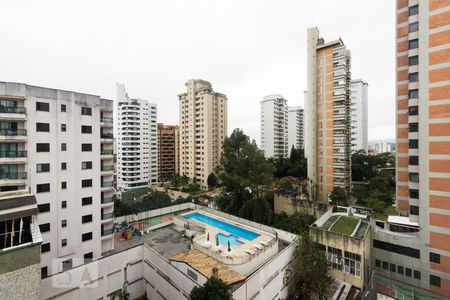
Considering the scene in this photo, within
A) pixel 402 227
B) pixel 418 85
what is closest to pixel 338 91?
pixel 418 85

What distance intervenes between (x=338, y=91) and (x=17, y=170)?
40.7 meters

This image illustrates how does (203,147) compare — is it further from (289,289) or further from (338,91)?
(289,289)

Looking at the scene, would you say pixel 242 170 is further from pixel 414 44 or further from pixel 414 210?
pixel 414 44

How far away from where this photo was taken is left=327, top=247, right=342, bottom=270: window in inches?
700

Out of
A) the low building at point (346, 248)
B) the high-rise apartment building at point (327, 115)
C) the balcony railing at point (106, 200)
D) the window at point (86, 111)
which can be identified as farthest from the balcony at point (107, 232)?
the high-rise apartment building at point (327, 115)

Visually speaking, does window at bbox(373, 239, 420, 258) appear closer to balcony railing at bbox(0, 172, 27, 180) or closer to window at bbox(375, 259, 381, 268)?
window at bbox(375, 259, 381, 268)

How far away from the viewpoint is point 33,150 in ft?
52.5

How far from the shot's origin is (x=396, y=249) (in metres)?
19.2

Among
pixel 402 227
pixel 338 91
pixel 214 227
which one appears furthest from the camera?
pixel 338 91

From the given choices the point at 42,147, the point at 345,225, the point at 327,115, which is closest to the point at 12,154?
the point at 42,147

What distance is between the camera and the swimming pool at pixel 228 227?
67.9 ft

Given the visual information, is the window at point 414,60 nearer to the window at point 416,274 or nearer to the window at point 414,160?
the window at point 414,160

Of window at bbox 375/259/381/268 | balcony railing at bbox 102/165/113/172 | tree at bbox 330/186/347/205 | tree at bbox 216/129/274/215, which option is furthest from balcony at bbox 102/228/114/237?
tree at bbox 330/186/347/205

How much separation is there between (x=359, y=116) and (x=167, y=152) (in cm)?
6565
